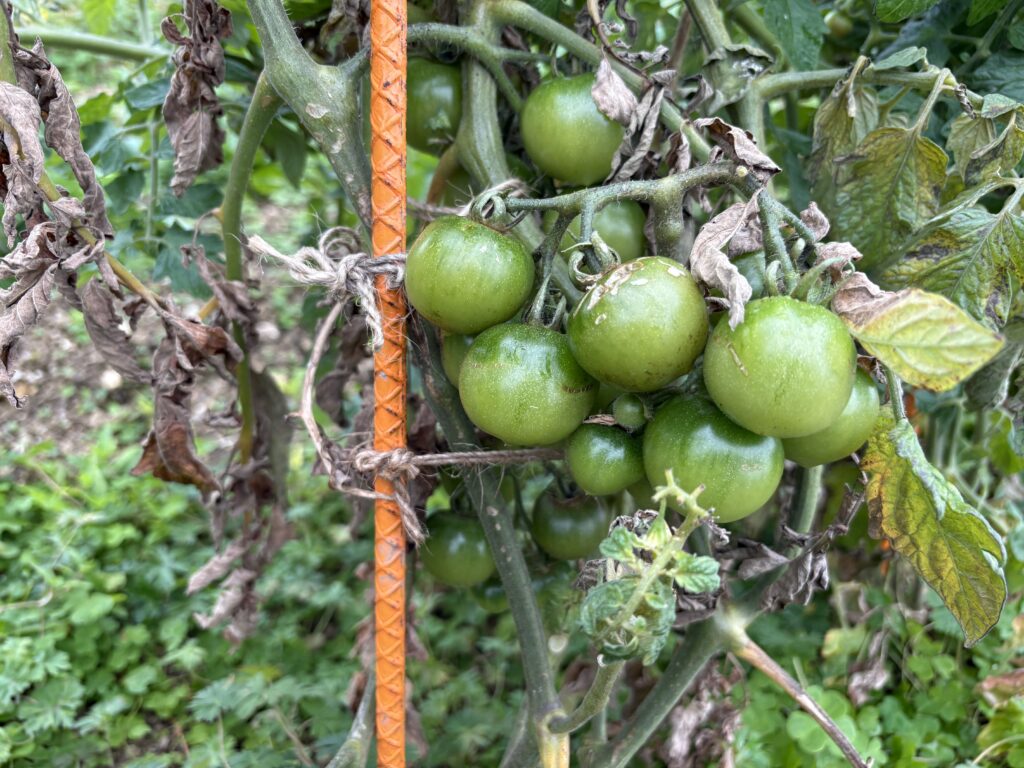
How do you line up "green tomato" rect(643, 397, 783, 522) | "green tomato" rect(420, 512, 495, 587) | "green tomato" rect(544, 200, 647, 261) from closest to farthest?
"green tomato" rect(643, 397, 783, 522) → "green tomato" rect(544, 200, 647, 261) → "green tomato" rect(420, 512, 495, 587)

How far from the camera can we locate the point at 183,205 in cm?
158

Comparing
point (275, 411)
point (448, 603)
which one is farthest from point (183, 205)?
point (448, 603)

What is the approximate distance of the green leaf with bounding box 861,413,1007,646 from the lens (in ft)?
2.97

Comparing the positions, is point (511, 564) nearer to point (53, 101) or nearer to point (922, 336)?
point (922, 336)

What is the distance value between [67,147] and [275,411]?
699mm

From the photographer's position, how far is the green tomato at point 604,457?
3.19 ft

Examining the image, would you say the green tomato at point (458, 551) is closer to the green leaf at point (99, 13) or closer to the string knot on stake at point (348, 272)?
the string knot on stake at point (348, 272)

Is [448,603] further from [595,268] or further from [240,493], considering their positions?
[595,268]

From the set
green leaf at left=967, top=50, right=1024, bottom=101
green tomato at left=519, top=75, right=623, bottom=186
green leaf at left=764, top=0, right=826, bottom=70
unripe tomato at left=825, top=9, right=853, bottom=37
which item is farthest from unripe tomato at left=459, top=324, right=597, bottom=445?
unripe tomato at left=825, top=9, right=853, bottom=37

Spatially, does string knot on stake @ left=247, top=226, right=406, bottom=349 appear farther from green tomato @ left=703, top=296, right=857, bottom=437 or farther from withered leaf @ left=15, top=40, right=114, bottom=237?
green tomato @ left=703, top=296, right=857, bottom=437

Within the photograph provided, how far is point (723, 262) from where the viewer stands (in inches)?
32.7

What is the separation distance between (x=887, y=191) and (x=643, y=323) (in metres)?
0.56

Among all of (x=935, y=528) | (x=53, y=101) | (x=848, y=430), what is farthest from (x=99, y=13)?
(x=935, y=528)

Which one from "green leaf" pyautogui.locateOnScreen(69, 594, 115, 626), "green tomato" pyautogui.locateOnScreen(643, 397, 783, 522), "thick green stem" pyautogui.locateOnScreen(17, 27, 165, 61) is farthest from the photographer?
"green leaf" pyautogui.locateOnScreen(69, 594, 115, 626)
